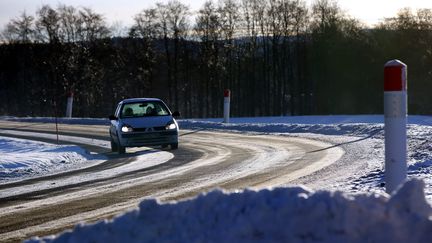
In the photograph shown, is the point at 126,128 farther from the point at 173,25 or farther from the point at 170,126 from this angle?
the point at 173,25

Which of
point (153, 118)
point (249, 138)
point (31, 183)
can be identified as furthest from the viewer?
point (249, 138)

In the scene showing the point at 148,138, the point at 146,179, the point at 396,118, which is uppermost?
the point at 396,118

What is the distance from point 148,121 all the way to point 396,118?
40.7 ft

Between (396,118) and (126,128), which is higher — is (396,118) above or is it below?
above

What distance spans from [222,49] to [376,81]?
56.5 ft

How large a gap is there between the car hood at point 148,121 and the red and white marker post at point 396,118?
12.1m

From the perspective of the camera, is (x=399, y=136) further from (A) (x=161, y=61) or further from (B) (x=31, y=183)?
(A) (x=161, y=61)

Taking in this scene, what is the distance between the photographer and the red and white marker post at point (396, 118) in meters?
6.08

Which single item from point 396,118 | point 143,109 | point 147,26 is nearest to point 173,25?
point 147,26

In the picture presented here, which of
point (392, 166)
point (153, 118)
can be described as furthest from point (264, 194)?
point (153, 118)

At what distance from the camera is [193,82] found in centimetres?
7788

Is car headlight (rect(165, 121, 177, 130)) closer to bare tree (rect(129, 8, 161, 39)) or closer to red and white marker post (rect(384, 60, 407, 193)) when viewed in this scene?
red and white marker post (rect(384, 60, 407, 193))

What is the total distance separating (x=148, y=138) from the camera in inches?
696

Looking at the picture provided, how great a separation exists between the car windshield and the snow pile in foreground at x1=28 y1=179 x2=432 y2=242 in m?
14.7
